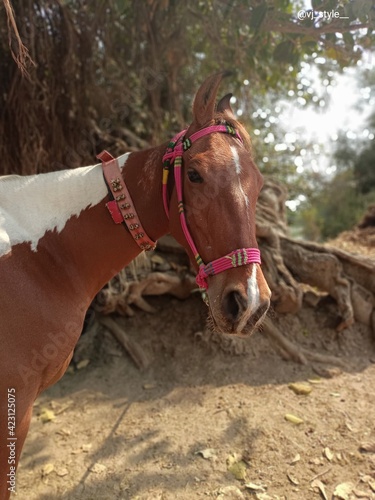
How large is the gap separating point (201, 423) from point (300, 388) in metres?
0.96

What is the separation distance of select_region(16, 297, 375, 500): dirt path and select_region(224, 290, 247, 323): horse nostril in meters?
1.45

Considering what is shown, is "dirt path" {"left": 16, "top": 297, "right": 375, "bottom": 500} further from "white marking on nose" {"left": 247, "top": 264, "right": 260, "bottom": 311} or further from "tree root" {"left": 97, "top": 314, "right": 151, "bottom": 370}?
"white marking on nose" {"left": 247, "top": 264, "right": 260, "bottom": 311}

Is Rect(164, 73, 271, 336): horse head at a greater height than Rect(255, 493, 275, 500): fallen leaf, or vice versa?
Rect(164, 73, 271, 336): horse head

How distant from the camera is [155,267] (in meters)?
3.81

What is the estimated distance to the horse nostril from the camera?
1.33 meters

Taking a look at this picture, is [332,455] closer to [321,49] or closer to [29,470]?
[29,470]

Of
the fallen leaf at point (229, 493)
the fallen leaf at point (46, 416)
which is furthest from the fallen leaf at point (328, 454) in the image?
the fallen leaf at point (46, 416)

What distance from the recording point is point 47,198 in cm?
174

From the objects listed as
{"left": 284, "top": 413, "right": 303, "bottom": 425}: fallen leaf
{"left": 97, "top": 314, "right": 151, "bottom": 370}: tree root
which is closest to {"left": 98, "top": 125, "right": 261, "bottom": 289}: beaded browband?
{"left": 284, "top": 413, "right": 303, "bottom": 425}: fallen leaf

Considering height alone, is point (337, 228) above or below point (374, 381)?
below

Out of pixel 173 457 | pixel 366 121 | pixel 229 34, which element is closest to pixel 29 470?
pixel 173 457

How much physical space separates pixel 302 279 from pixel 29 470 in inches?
122

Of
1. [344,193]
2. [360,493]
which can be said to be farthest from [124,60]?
[344,193]

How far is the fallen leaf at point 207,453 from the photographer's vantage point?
2.42m
